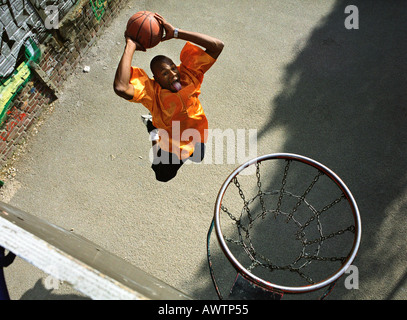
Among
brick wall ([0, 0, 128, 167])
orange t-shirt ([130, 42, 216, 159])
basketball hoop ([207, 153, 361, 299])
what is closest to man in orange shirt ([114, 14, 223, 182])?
orange t-shirt ([130, 42, 216, 159])

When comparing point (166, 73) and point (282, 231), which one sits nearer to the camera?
point (166, 73)

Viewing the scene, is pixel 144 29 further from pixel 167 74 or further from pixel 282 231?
pixel 282 231

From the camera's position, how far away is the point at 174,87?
11.6 feet

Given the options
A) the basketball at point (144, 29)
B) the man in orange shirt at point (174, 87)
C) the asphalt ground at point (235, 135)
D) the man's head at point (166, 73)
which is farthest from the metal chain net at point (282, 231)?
the basketball at point (144, 29)

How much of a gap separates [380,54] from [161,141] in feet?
13.6

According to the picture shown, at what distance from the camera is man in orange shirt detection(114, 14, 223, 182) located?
3.39 metres

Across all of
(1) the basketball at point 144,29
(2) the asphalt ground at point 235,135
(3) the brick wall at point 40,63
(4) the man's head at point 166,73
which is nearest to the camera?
(1) the basketball at point 144,29

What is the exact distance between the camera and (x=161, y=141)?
4.15m

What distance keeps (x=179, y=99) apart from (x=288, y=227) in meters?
2.22

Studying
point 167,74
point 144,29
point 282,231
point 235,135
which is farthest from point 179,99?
point 282,231

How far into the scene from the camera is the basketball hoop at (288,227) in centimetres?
409

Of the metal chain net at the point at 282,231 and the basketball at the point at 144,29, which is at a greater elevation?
the basketball at the point at 144,29

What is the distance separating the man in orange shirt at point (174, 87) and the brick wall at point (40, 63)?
2.25m

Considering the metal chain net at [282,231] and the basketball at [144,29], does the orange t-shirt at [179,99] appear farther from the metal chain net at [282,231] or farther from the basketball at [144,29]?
the metal chain net at [282,231]
